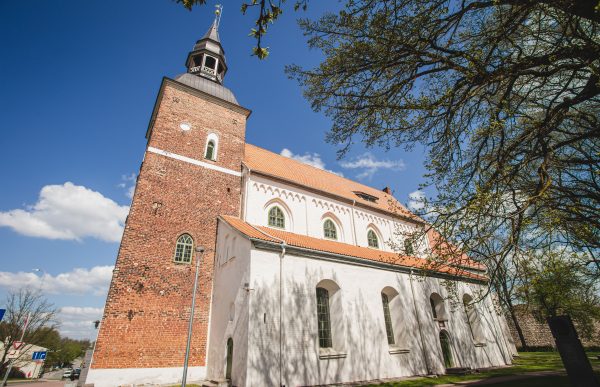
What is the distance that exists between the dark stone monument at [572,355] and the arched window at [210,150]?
15.7 m

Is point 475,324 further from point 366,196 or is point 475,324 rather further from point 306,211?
point 306,211

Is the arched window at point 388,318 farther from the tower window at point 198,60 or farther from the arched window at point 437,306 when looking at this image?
the tower window at point 198,60

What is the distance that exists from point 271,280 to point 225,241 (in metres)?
3.33

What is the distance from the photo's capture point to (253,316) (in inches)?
388

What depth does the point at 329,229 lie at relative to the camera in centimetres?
1697

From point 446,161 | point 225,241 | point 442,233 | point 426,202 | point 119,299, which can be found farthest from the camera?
point 225,241

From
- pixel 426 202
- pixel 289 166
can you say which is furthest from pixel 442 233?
pixel 289 166

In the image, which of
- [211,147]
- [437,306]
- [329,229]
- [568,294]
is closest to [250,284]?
[329,229]

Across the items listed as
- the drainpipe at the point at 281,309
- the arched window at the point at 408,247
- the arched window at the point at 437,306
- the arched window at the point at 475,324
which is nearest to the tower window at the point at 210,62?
the drainpipe at the point at 281,309

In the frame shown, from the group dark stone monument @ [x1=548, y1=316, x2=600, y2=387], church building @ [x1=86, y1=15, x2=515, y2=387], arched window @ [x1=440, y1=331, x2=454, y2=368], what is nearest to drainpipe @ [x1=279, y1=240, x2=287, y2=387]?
church building @ [x1=86, y1=15, x2=515, y2=387]

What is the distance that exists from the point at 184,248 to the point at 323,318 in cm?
655

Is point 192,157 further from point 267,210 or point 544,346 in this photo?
point 544,346

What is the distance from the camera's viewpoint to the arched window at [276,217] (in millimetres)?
15185

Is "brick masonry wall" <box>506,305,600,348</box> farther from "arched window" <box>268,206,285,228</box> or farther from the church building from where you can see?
"arched window" <box>268,206,285,228</box>
